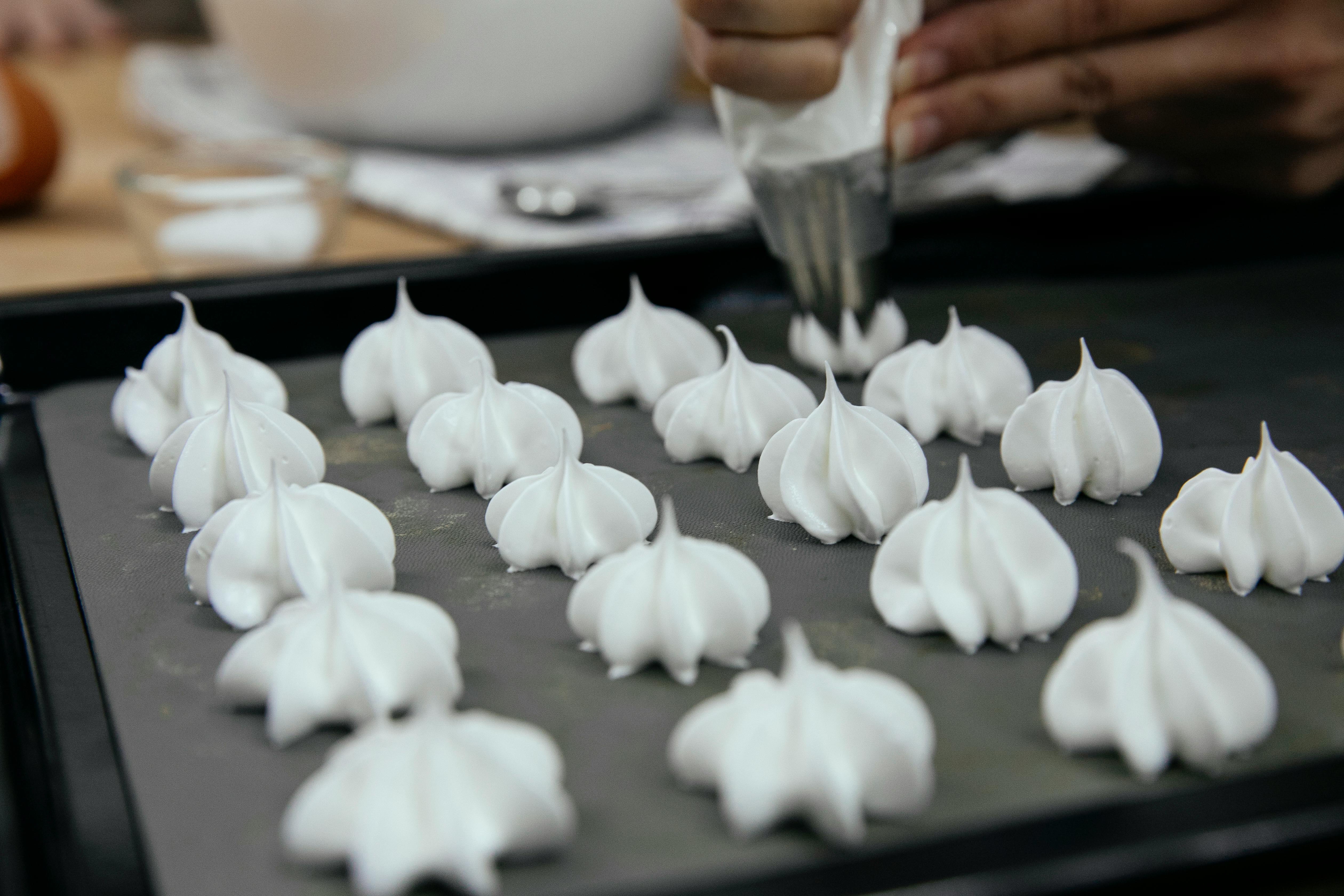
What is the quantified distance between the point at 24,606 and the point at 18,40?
9.57 ft

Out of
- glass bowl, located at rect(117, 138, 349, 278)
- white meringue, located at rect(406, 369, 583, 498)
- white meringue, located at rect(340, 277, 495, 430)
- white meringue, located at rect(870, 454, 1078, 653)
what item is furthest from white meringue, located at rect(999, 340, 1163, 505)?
glass bowl, located at rect(117, 138, 349, 278)

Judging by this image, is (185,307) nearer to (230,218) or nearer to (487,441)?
(487,441)

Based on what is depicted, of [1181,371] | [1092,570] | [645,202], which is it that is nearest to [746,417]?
[1092,570]

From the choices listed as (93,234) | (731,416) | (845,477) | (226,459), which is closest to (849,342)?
(731,416)

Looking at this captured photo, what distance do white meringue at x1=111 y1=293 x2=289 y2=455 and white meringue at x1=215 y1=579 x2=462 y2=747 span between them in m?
0.41

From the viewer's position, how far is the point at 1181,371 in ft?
4.11

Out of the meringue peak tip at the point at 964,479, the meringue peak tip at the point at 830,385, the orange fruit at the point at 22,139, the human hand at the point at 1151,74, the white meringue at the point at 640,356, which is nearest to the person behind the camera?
the meringue peak tip at the point at 964,479

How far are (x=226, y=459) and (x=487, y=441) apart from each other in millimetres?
198

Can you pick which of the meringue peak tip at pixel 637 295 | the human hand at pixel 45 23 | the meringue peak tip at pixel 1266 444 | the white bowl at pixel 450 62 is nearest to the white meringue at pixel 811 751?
the meringue peak tip at pixel 1266 444

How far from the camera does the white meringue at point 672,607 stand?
782 mm

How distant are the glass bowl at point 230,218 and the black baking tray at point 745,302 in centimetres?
29

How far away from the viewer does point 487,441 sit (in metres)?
1.03

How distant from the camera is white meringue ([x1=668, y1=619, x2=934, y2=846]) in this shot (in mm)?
620

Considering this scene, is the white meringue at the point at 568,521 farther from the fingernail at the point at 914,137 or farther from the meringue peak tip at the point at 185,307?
the fingernail at the point at 914,137
